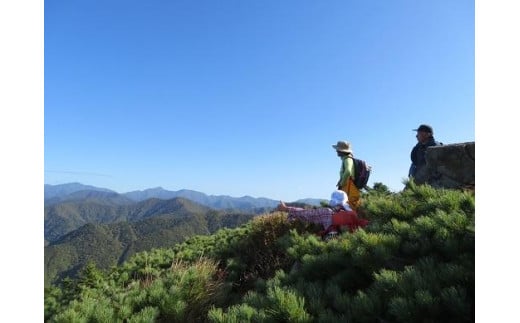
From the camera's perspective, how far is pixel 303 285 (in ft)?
13.5

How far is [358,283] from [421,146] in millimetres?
6481

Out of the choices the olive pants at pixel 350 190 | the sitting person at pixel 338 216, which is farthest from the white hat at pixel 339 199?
the olive pants at pixel 350 190

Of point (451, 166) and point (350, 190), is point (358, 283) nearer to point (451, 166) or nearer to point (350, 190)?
point (350, 190)

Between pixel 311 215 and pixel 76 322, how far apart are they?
4954 millimetres

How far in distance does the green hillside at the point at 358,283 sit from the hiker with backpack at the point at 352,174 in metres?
1.36

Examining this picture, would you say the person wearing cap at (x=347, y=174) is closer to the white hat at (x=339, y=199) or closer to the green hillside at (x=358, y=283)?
the white hat at (x=339, y=199)

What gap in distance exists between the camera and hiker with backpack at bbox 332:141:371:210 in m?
7.75

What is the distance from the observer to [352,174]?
25.4 feet

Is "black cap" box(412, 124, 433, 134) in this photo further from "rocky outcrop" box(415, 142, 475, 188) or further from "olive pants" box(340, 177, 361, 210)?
"olive pants" box(340, 177, 361, 210)
